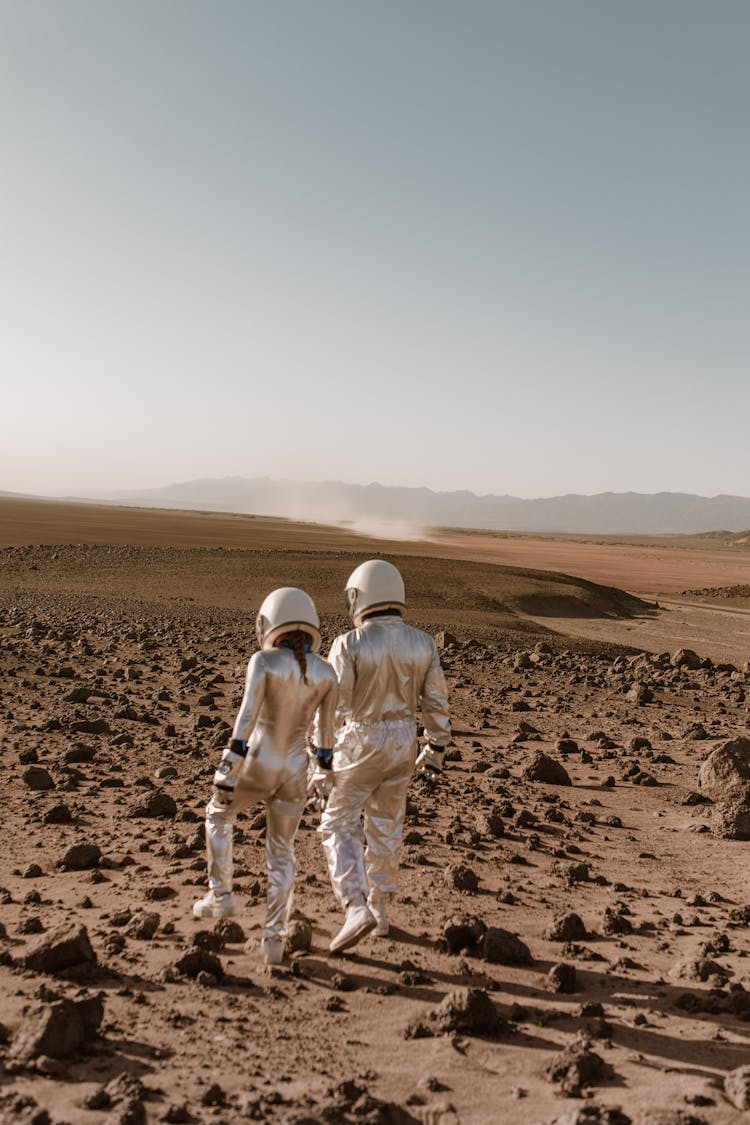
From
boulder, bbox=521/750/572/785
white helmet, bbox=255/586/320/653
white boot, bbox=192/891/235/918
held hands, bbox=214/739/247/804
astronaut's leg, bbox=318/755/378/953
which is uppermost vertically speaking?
white helmet, bbox=255/586/320/653

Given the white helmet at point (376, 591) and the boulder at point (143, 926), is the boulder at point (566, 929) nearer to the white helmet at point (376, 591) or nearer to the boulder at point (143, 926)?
the white helmet at point (376, 591)

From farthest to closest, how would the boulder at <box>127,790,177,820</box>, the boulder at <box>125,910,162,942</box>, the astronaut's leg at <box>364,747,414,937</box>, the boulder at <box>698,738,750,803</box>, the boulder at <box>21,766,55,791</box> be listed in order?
1. the boulder at <box>698,738,750,803</box>
2. the boulder at <box>21,766,55,791</box>
3. the boulder at <box>127,790,177,820</box>
4. the astronaut's leg at <box>364,747,414,937</box>
5. the boulder at <box>125,910,162,942</box>

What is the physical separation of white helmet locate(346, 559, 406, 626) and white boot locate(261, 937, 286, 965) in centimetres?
212

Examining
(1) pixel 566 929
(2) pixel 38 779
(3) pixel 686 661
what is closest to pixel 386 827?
(1) pixel 566 929

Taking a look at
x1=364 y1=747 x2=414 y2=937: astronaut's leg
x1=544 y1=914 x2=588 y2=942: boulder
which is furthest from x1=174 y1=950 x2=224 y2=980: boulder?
x1=544 y1=914 x2=588 y2=942: boulder

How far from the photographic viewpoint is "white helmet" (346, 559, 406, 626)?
6332 millimetres

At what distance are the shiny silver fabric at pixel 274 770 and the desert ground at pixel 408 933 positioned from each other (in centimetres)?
48

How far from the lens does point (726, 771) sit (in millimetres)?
10203

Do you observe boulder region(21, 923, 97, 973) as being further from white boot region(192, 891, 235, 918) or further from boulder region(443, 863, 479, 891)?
boulder region(443, 863, 479, 891)

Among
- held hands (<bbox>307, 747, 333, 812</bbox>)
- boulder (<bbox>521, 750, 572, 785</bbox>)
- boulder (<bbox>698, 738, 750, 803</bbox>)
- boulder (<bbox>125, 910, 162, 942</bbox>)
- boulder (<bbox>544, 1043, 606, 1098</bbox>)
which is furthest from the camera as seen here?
boulder (<bbox>521, 750, 572, 785</bbox>)

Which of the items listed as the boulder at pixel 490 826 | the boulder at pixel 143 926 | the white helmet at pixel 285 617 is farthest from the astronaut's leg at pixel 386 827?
the boulder at pixel 490 826

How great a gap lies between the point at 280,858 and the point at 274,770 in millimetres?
A: 572

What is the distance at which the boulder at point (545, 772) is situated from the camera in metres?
10.9

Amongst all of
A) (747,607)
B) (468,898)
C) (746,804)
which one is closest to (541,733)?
(746,804)
